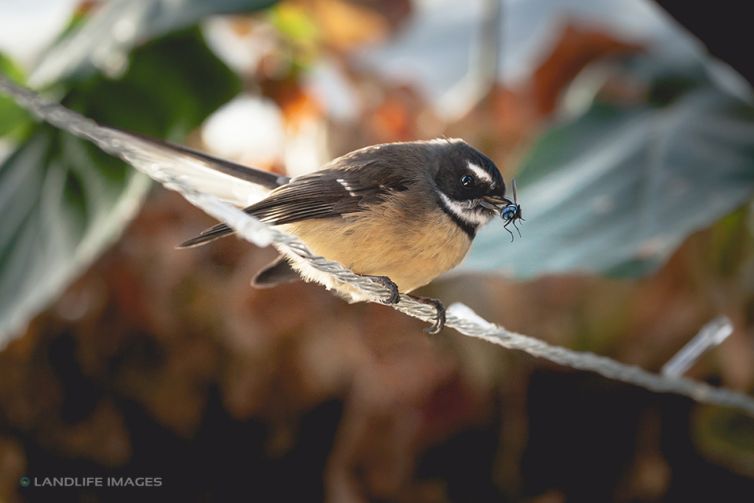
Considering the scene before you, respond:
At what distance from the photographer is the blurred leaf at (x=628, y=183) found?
142 cm

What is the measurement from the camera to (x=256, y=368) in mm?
2148

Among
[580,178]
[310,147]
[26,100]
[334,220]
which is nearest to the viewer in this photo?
[26,100]

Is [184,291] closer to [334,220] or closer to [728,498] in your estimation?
[334,220]

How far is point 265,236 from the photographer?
737 mm

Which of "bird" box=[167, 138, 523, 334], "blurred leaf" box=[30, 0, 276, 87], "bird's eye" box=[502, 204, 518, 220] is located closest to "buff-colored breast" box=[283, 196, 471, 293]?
"bird" box=[167, 138, 523, 334]

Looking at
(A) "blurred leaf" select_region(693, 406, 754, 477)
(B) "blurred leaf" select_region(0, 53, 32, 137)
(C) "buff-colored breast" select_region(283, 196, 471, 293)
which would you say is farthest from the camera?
(A) "blurred leaf" select_region(693, 406, 754, 477)

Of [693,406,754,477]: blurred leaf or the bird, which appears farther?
[693,406,754,477]: blurred leaf

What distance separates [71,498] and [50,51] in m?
1.04

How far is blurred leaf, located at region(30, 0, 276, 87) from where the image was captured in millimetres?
1606

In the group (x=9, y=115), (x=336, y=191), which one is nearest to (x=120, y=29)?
(x=9, y=115)

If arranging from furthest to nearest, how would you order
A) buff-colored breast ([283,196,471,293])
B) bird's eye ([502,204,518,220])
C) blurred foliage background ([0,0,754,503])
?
blurred foliage background ([0,0,754,503]), buff-colored breast ([283,196,471,293]), bird's eye ([502,204,518,220])

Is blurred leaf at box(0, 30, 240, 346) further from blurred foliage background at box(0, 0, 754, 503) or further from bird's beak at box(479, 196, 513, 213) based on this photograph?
bird's beak at box(479, 196, 513, 213)

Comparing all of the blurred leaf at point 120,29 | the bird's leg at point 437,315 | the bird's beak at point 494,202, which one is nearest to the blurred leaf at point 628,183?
the bird's leg at point 437,315

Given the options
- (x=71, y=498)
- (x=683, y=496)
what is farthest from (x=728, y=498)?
(x=71, y=498)
